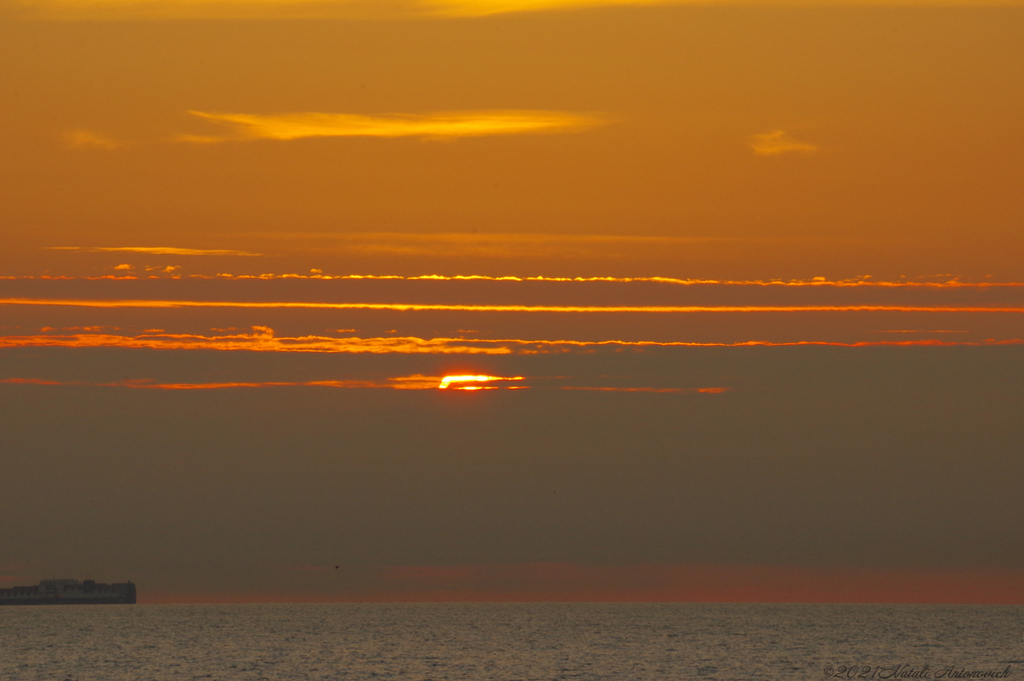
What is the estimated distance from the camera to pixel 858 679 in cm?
14925

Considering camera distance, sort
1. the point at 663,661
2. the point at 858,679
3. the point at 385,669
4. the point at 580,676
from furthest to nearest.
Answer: the point at 663,661
the point at 385,669
the point at 580,676
the point at 858,679

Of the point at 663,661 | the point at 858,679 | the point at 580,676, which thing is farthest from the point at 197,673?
the point at 858,679

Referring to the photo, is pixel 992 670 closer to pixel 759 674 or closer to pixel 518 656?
pixel 759 674

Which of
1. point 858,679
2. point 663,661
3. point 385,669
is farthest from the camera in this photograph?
point 663,661

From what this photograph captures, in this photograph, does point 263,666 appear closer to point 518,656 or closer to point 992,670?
Answer: point 518,656

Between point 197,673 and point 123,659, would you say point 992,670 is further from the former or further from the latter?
point 123,659

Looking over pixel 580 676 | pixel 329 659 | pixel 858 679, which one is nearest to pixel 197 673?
pixel 329 659

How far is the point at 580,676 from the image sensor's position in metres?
159

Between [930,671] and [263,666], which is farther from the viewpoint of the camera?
[263,666]

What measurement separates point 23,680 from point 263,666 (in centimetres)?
3374

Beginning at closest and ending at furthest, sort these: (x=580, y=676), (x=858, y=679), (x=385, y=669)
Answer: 1. (x=858, y=679)
2. (x=580, y=676)
3. (x=385, y=669)

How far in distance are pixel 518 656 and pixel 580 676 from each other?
38.0 m

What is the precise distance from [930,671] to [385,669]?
62.1 metres

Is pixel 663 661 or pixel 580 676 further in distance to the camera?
pixel 663 661
